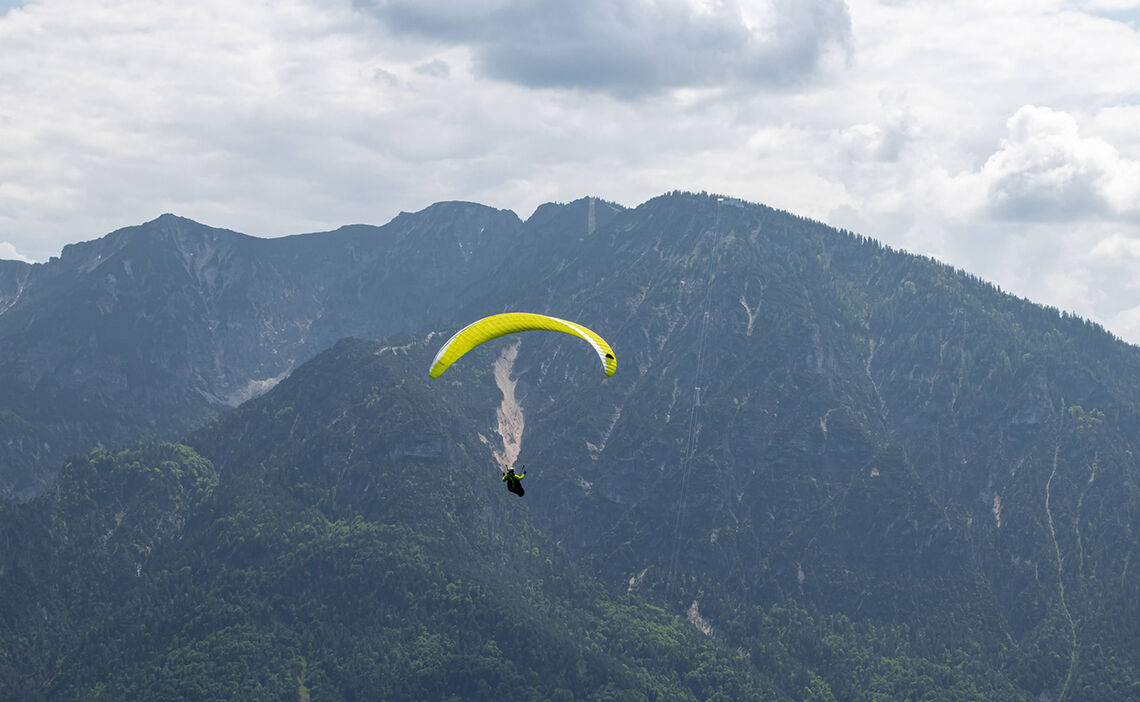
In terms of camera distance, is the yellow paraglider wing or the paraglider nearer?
the paraglider

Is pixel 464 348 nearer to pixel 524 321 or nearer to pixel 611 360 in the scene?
pixel 524 321

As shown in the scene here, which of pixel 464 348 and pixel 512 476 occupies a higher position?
pixel 464 348

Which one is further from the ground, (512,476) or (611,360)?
(611,360)

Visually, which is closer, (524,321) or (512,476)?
(512,476)

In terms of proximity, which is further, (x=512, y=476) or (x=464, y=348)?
(x=464, y=348)

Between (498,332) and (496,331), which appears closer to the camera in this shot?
(496,331)

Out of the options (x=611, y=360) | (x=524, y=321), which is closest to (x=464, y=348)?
(x=524, y=321)

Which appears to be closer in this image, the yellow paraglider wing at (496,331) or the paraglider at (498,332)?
the paraglider at (498,332)

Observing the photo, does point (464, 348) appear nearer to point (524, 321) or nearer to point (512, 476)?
point (524, 321)
